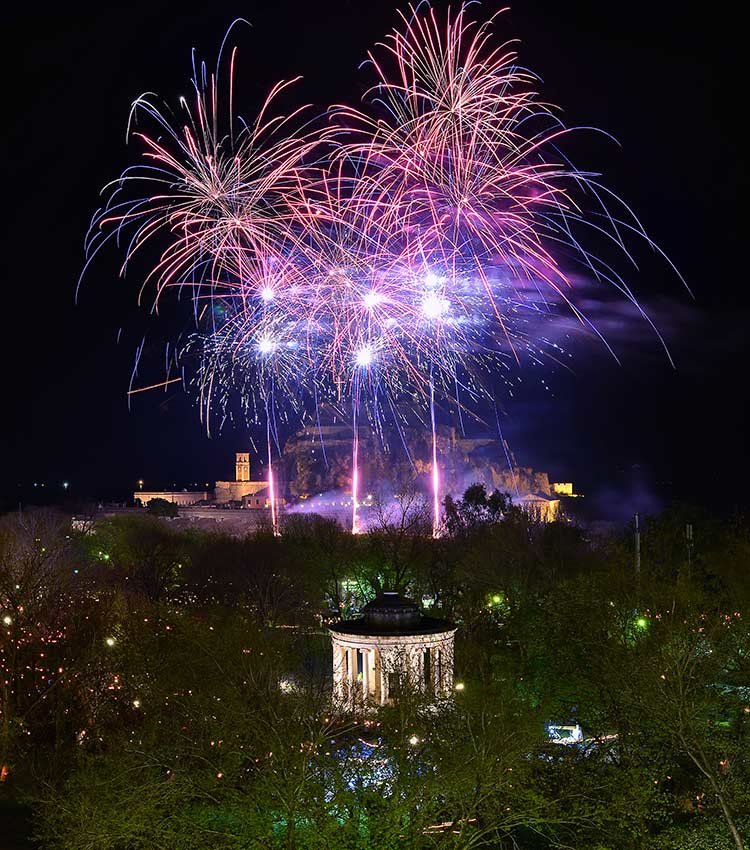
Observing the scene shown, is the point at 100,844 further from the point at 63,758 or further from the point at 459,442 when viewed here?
the point at 459,442

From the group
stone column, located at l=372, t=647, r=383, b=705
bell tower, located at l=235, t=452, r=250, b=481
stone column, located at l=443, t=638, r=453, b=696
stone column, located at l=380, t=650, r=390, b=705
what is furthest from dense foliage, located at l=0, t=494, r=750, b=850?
bell tower, located at l=235, t=452, r=250, b=481

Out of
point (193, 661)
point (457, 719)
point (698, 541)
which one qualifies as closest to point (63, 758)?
point (193, 661)

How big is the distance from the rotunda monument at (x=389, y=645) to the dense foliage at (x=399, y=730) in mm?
1025

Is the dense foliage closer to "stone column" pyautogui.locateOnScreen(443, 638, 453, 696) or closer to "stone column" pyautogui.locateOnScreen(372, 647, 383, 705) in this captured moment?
"stone column" pyautogui.locateOnScreen(443, 638, 453, 696)

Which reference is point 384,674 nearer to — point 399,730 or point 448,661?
point 448,661

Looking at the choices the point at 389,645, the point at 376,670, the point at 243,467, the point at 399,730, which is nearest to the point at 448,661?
the point at 389,645

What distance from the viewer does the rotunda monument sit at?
28250mm

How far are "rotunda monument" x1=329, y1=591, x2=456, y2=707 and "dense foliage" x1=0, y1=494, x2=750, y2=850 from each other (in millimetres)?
1025

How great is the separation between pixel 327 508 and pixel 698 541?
194 feet

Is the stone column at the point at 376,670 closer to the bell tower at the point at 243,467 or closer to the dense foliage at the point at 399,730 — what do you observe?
the dense foliage at the point at 399,730

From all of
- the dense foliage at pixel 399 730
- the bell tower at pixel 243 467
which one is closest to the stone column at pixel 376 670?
the dense foliage at pixel 399 730

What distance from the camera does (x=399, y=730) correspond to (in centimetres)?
1742

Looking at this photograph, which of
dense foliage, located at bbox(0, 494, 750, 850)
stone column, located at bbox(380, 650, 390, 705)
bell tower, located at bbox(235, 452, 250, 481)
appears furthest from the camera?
bell tower, located at bbox(235, 452, 250, 481)

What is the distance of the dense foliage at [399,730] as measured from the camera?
16.3 metres
